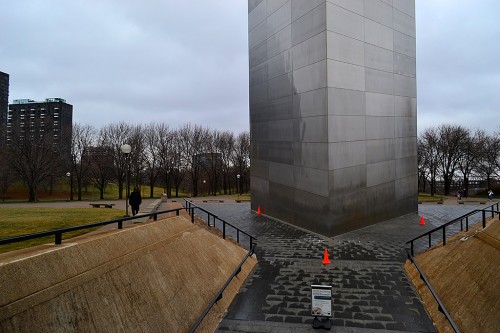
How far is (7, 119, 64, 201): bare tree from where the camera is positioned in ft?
125

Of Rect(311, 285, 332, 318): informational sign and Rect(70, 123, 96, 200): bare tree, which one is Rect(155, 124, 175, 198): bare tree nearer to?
Rect(70, 123, 96, 200): bare tree

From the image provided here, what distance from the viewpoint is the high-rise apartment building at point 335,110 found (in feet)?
52.2

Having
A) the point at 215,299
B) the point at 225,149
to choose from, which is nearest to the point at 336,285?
the point at 215,299

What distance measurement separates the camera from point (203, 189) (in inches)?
2645

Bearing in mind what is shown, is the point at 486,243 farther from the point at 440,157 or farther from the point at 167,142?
the point at 440,157

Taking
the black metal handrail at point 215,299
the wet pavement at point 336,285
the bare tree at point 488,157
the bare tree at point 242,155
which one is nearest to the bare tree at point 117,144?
the bare tree at point 242,155

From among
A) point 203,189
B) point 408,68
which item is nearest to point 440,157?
point 408,68

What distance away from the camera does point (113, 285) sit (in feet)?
17.5

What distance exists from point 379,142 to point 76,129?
4427cm

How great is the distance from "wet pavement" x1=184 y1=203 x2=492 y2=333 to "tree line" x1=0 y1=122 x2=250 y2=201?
29.8 meters

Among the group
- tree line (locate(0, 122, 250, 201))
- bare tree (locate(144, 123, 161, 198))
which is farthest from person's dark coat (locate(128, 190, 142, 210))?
bare tree (locate(144, 123, 161, 198))

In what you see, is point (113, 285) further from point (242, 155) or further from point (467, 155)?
point (467, 155)

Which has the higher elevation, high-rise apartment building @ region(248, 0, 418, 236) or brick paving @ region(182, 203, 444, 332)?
high-rise apartment building @ region(248, 0, 418, 236)

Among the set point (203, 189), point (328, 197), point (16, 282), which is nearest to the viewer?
point (16, 282)
